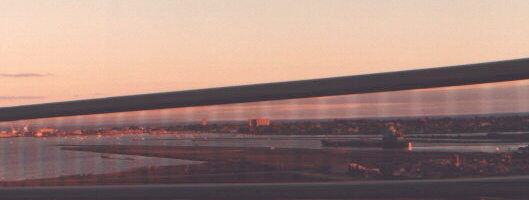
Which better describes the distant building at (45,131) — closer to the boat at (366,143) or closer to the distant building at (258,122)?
the distant building at (258,122)

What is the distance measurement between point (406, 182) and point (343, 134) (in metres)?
0.27

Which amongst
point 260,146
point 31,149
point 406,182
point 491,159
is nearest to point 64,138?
point 31,149

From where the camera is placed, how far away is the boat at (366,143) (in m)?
1.66

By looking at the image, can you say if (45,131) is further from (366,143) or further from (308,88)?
(366,143)

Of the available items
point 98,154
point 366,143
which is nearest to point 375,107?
point 366,143

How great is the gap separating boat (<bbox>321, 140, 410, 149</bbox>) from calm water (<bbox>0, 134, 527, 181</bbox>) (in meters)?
0.02

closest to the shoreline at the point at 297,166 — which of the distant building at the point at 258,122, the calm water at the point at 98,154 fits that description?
the calm water at the point at 98,154

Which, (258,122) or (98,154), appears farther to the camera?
(98,154)

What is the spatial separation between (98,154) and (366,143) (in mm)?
957

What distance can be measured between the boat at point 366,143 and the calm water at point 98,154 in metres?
0.02

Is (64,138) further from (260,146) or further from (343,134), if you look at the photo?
(343,134)

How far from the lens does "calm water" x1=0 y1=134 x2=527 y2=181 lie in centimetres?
167

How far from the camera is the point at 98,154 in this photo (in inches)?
75.1

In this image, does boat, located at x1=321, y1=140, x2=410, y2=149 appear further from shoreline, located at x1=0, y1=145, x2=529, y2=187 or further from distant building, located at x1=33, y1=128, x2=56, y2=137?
distant building, located at x1=33, y1=128, x2=56, y2=137
